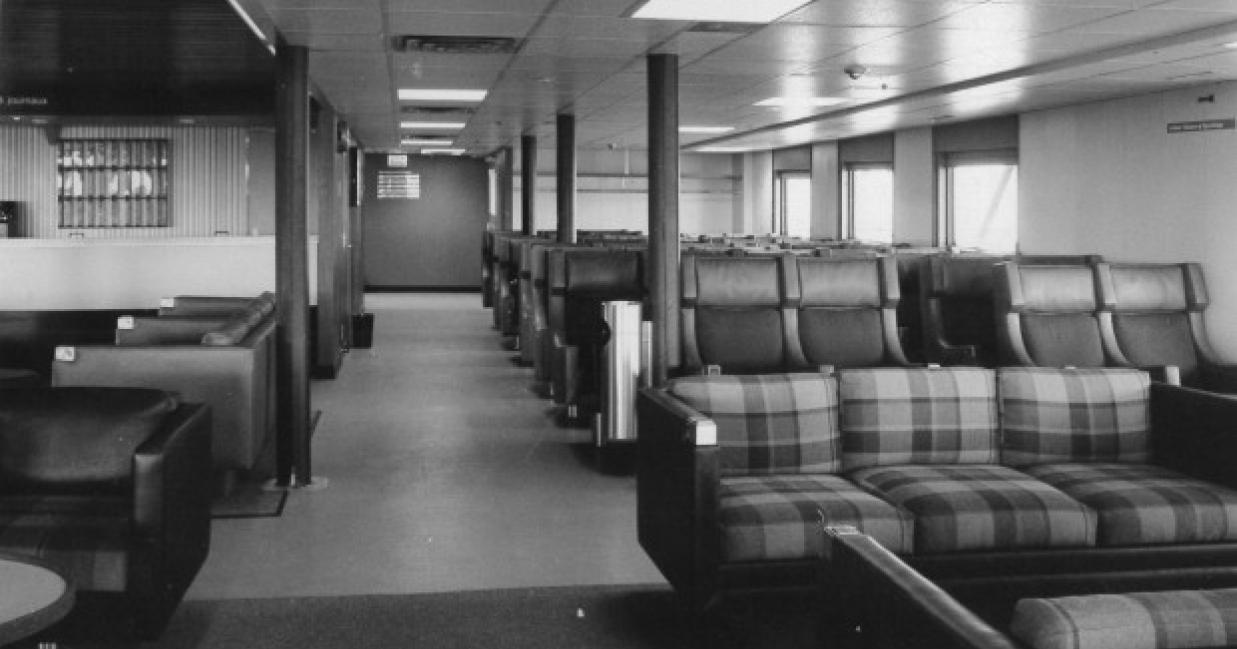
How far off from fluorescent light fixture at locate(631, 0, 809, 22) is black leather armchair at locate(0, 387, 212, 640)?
9.53 ft

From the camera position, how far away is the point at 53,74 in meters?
11.5

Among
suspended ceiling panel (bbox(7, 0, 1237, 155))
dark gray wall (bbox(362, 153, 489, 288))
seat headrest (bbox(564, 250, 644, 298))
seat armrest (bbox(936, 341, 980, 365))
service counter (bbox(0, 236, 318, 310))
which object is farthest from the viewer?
dark gray wall (bbox(362, 153, 489, 288))

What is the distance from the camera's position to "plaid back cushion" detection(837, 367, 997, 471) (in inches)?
170

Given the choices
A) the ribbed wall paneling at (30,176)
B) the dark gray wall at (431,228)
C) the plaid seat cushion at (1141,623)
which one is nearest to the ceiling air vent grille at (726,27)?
the plaid seat cushion at (1141,623)

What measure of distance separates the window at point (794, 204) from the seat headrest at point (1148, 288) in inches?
422

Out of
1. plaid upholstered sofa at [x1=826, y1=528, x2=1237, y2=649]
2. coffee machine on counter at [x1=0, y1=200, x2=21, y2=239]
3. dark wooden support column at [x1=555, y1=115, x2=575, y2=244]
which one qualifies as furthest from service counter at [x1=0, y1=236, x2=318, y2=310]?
plaid upholstered sofa at [x1=826, y1=528, x2=1237, y2=649]

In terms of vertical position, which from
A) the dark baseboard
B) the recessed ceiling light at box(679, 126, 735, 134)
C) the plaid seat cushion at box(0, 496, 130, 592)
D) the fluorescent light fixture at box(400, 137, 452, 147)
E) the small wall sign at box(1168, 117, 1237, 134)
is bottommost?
the plaid seat cushion at box(0, 496, 130, 592)

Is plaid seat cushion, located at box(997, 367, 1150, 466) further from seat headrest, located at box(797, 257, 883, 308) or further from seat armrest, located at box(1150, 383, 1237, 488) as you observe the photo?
seat headrest, located at box(797, 257, 883, 308)

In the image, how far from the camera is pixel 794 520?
3.68 metres

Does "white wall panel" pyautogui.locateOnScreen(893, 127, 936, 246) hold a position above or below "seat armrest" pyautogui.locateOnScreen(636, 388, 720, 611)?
above

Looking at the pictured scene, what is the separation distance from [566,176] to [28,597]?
393 inches

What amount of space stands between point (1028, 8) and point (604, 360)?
9.29 ft

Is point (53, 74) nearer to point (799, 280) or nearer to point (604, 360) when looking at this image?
point (604, 360)

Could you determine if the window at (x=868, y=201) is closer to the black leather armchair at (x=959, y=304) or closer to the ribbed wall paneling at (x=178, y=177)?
the black leather armchair at (x=959, y=304)
